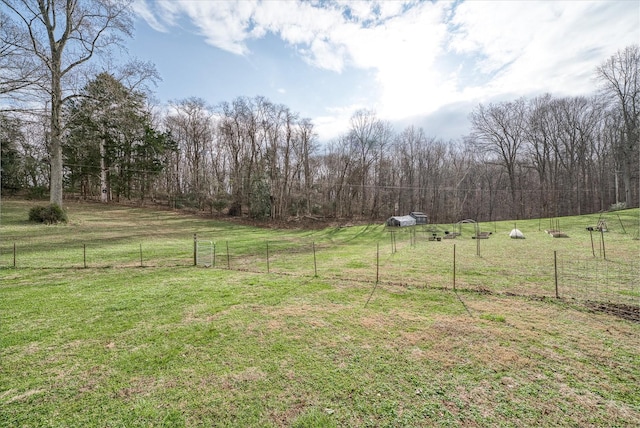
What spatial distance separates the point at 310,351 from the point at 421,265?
270 inches

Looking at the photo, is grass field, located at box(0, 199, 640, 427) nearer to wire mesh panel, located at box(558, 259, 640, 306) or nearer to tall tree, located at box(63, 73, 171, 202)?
wire mesh panel, located at box(558, 259, 640, 306)

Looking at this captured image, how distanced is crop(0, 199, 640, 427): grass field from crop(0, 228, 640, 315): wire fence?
0.51ft

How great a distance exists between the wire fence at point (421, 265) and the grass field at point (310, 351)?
0.15 metres

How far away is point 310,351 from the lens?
3.66 metres

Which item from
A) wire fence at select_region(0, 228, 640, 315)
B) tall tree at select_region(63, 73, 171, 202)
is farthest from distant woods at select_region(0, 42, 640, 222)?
wire fence at select_region(0, 228, 640, 315)

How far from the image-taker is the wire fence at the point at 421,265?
6.43m

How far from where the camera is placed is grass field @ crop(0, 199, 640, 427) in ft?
8.50

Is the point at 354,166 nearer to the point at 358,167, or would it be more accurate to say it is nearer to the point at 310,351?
the point at 358,167

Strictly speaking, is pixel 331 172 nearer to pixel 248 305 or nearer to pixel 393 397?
pixel 248 305

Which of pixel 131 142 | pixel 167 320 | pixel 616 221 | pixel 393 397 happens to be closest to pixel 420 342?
pixel 393 397

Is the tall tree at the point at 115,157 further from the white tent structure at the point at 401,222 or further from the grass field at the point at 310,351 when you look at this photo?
the white tent structure at the point at 401,222

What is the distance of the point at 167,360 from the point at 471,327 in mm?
4361

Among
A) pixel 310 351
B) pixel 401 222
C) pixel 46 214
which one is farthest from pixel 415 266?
pixel 46 214

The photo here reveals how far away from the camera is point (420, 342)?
3.88 m
